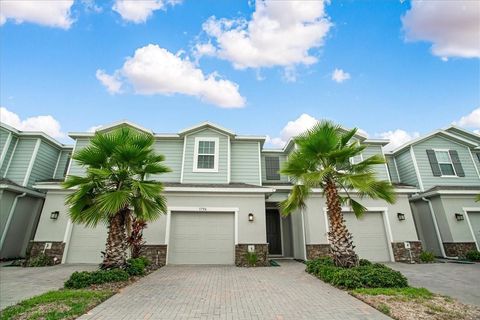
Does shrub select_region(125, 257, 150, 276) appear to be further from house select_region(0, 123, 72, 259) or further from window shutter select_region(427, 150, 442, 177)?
window shutter select_region(427, 150, 442, 177)

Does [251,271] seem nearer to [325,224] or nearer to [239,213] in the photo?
[239,213]

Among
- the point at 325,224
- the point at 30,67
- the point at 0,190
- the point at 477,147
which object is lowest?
the point at 325,224

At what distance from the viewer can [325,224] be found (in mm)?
10805

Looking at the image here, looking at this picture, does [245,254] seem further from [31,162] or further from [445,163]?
[445,163]

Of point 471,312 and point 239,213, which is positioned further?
point 239,213

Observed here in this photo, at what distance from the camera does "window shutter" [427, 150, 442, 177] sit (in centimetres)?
1371

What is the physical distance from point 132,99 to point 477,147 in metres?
22.4

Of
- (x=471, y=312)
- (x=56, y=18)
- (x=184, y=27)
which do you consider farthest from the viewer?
(x=184, y=27)

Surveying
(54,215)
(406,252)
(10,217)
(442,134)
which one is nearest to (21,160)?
(10,217)

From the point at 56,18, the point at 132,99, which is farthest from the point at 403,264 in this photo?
the point at 56,18

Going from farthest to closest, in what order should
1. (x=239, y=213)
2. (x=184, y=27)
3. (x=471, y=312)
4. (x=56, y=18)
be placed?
(x=184, y=27) < (x=239, y=213) < (x=56, y=18) < (x=471, y=312)

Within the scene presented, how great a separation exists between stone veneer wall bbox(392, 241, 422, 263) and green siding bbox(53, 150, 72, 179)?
19.2 metres

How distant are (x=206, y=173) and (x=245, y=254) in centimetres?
479

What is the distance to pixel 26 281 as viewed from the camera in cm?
678
